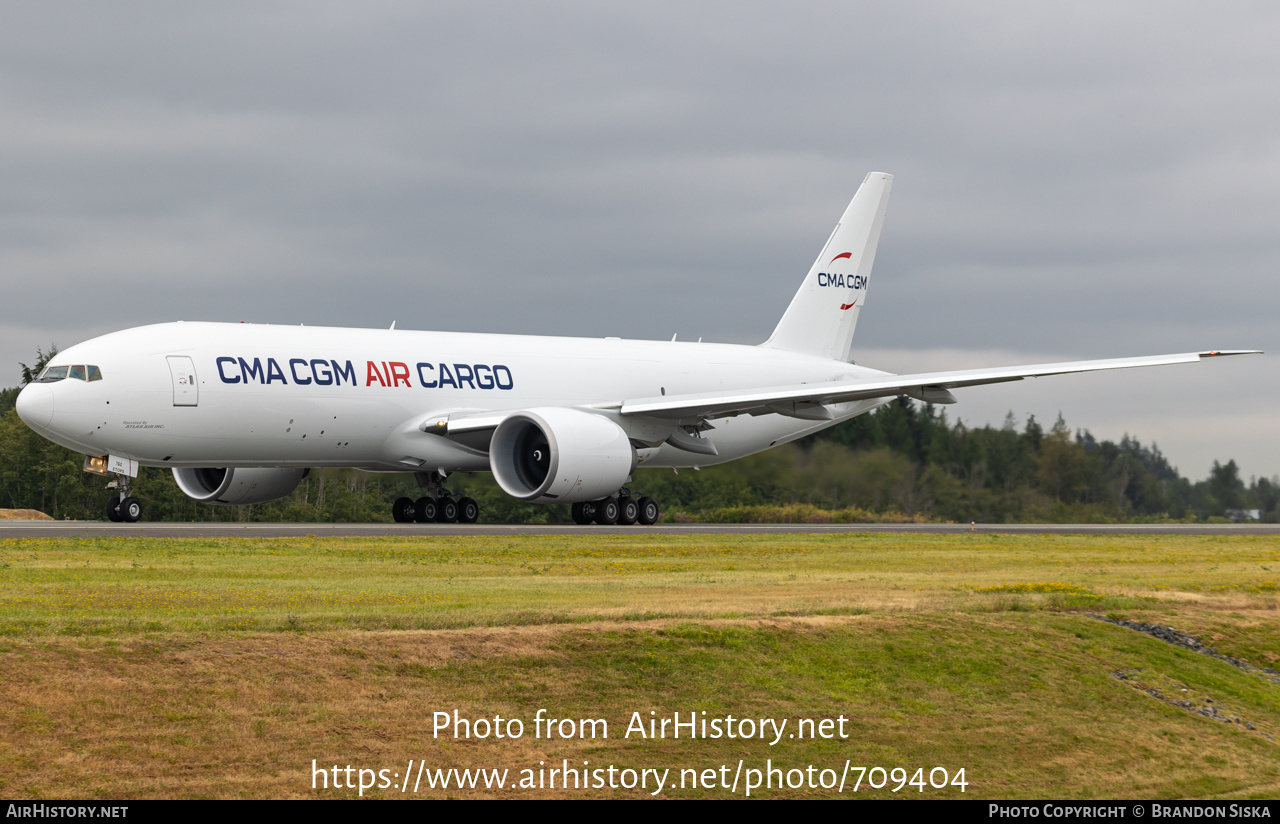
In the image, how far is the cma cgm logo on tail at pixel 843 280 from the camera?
40656mm

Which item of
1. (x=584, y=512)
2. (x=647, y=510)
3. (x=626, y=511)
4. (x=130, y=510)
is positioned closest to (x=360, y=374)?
(x=130, y=510)

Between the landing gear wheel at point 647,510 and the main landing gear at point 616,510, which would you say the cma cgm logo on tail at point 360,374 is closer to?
the main landing gear at point 616,510

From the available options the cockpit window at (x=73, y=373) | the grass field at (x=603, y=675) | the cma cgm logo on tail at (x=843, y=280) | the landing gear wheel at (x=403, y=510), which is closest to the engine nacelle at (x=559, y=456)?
the landing gear wheel at (x=403, y=510)

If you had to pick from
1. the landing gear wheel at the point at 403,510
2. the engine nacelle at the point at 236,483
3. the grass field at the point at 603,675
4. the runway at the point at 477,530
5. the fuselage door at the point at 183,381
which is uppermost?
the fuselage door at the point at 183,381

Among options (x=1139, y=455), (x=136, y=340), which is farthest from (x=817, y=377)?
(x=136, y=340)

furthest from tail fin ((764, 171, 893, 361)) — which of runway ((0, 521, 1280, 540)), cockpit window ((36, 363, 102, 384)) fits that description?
cockpit window ((36, 363, 102, 384))

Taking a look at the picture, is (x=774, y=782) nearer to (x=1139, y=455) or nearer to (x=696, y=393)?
(x=696, y=393)

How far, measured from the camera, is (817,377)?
129ft

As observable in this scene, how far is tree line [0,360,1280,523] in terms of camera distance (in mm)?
36719

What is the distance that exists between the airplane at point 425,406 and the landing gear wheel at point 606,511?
33 millimetres

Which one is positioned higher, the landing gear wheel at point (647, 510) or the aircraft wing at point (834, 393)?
the aircraft wing at point (834, 393)

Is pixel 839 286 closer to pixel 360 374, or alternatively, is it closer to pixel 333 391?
pixel 360 374

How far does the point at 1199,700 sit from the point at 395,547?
12620 mm

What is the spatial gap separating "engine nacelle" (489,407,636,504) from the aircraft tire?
3563mm
